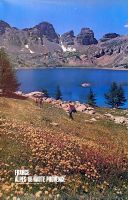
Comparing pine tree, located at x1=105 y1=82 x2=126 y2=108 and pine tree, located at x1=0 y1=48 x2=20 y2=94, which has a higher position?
pine tree, located at x1=0 y1=48 x2=20 y2=94

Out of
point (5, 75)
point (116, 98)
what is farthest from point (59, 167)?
point (116, 98)

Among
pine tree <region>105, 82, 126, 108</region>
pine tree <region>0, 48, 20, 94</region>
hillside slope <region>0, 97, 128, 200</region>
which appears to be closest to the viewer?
hillside slope <region>0, 97, 128, 200</region>

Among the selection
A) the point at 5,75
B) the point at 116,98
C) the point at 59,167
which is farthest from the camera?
the point at 116,98

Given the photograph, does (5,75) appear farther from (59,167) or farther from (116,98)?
(116,98)

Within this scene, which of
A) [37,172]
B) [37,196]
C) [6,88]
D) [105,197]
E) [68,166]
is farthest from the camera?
[6,88]

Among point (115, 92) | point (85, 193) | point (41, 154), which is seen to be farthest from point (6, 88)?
point (115, 92)

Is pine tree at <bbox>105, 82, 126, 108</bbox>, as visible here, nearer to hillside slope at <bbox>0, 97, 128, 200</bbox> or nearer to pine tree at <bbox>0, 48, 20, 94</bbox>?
pine tree at <bbox>0, 48, 20, 94</bbox>

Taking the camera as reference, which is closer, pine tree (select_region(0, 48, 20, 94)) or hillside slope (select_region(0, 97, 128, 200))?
hillside slope (select_region(0, 97, 128, 200))

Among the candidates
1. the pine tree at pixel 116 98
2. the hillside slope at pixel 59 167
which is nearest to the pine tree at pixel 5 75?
the hillside slope at pixel 59 167

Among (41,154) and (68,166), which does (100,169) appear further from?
(41,154)

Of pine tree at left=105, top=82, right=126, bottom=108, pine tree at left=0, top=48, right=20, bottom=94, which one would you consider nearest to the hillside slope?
pine tree at left=0, top=48, right=20, bottom=94

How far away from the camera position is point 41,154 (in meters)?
13.5

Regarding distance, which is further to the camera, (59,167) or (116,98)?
(116,98)

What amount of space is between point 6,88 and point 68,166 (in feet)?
116
